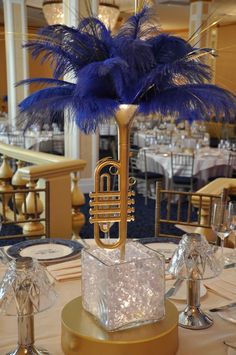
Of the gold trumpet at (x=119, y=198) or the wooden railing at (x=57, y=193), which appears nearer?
the gold trumpet at (x=119, y=198)

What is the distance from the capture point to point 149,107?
110 cm

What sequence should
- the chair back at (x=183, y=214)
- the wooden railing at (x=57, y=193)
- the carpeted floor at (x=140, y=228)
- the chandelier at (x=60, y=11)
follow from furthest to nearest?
1. the chandelier at (x=60, y=11)
2. the carpeted floor at (x=140, y=228)
3. the wooden railing at (x=57, y=193)
4. the chair back at (x=183, y=214)

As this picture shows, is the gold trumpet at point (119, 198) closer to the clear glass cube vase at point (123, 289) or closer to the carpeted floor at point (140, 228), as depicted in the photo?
the clear glass cube vase at point (123, 289)

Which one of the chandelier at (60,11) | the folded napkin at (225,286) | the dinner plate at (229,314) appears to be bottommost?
the folded napkin at (225,286)

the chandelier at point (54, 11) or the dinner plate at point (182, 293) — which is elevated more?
the chandelier at point (54, 11)

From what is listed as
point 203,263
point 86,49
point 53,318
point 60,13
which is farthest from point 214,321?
point 60,13

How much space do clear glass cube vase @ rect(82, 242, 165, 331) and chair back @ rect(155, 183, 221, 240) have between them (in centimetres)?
115

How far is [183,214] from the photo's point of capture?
222 inches

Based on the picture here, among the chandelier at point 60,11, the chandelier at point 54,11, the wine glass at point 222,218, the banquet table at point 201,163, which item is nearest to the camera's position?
the wine glass at point 222,218

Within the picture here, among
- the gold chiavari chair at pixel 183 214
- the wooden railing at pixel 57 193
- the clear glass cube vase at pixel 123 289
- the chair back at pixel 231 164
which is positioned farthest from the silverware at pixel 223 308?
the chair back at pixel 231 164

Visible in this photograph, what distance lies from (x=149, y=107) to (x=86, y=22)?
26 cm

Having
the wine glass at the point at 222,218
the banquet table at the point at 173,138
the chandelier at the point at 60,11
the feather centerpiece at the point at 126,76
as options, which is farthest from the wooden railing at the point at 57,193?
the banquet table at the point at 173,138

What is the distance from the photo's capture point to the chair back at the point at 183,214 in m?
2.32

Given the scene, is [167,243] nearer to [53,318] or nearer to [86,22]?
[53,318]
